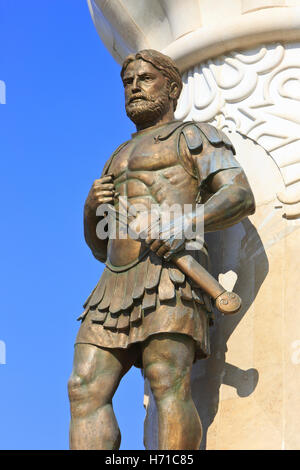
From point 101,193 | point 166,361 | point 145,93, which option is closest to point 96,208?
point 101,193

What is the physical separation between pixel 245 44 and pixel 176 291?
2.71 m

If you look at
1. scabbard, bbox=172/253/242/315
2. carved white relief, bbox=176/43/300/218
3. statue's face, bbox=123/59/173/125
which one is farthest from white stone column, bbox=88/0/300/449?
statue's face, bbox=123/59/173/125

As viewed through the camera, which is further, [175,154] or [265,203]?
[265,203]

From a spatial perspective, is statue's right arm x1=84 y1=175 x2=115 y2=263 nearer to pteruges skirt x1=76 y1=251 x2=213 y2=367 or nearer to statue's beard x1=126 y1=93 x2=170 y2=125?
statue's beard x1=126 y1=93 x2=170 y2=125

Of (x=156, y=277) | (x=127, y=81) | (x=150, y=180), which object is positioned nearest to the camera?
(x=156, y=277)

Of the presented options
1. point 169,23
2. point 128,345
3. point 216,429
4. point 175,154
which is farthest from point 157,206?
point 169,23

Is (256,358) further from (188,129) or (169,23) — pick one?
(169,23)

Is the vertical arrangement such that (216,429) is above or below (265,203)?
below

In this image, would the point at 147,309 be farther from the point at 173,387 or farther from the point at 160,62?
the point at 160,62

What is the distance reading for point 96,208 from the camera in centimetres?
902

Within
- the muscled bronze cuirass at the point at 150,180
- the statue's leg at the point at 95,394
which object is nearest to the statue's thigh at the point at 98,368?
the statue's leg at the point at 95,394

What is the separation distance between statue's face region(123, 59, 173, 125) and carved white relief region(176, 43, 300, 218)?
39.1 inches

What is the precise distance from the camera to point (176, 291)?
329 inches

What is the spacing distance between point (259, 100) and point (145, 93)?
1.25 m
